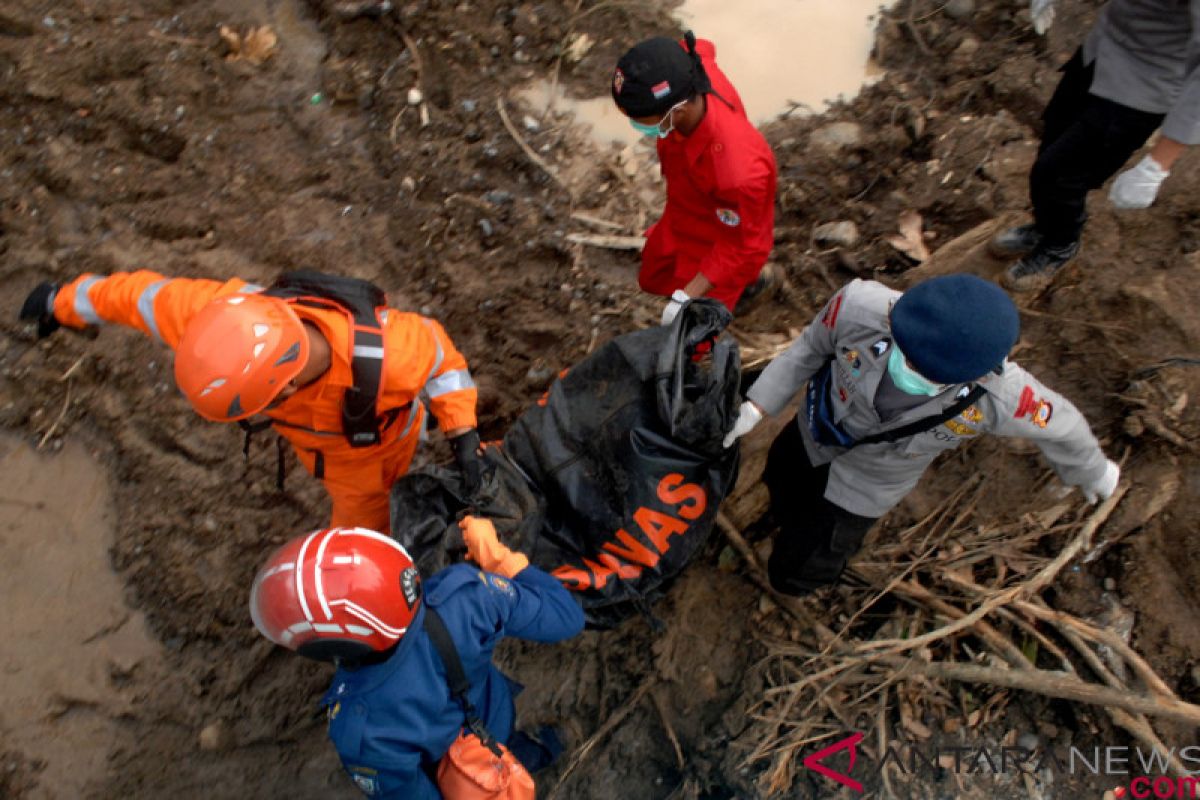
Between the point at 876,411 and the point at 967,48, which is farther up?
the point at 967,48

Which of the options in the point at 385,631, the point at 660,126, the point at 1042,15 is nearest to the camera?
the point at 385,631

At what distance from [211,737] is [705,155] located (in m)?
3.01

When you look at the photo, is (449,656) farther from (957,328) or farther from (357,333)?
(957,328)

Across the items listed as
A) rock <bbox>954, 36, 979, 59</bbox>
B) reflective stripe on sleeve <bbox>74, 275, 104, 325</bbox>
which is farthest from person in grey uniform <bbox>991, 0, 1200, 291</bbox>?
reflective stripe on sleeve <bbox>74, 275, 104, 325</bbox>

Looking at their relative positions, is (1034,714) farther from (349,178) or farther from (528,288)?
(349,178)

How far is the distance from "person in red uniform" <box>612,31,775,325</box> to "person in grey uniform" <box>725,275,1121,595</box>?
22.6 inches

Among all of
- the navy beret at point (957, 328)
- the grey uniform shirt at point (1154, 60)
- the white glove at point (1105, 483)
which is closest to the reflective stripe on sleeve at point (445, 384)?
the navy beret at point (957, 328)

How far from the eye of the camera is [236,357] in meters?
2.01

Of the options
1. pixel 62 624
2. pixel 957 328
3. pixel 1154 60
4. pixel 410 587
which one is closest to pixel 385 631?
pixel 410 587

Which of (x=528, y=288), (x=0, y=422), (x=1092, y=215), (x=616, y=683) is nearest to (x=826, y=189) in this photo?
(x=1092, y=215)

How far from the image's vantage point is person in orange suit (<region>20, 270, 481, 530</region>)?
2.04 meters

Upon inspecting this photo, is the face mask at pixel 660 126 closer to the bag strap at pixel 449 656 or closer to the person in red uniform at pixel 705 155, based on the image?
the person in red uniform at pixel 705 155

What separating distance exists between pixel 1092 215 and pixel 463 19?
3544mm

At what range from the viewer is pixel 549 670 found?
3.20m
